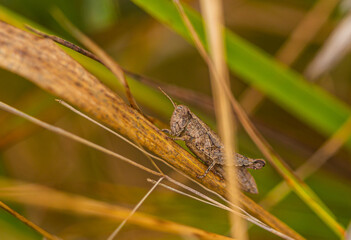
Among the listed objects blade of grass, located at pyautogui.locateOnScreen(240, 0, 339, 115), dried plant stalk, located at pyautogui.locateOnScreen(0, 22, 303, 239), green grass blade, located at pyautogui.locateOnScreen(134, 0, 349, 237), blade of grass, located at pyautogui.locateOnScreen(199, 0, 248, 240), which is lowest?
dried plant stalk, located at pyautogui.locateOnScreen(0, 22, 303, 239)

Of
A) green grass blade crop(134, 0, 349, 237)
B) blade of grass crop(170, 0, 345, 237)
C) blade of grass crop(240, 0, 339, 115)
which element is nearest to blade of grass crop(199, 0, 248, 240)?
blade of grass crop(170, 0, 345, 237)

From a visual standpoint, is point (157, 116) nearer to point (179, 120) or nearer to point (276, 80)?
point (276, 80)

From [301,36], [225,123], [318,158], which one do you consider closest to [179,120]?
[225,123]

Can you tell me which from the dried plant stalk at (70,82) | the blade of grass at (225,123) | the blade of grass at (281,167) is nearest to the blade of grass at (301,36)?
the blade of grass at (281,167)

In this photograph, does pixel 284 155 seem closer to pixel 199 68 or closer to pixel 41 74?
pixel 199 68

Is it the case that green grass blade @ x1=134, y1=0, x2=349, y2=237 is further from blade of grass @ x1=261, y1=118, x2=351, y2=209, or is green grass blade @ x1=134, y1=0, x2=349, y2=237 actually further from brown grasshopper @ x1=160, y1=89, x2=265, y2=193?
brown grasshopper @ x1=160, y1=89, x2=265, y2=193

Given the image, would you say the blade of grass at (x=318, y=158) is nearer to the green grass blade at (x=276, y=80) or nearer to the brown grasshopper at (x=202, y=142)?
the green grass blade at (x=276, y=80)
